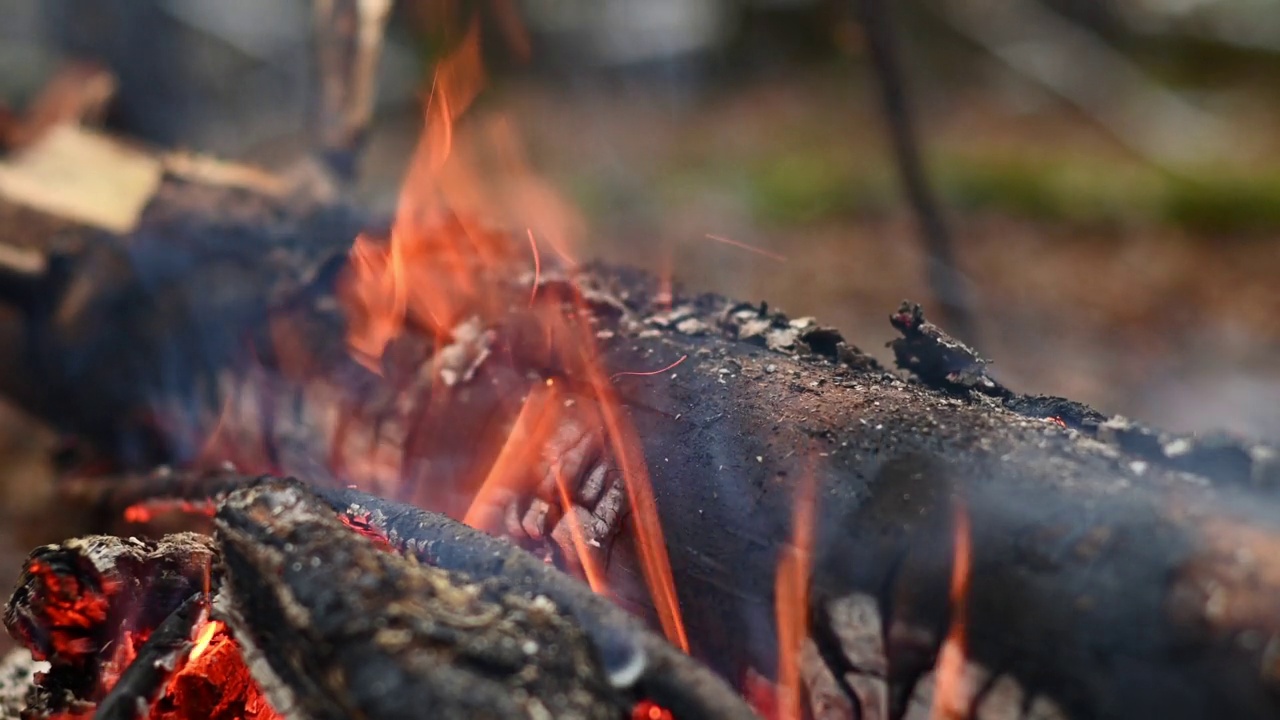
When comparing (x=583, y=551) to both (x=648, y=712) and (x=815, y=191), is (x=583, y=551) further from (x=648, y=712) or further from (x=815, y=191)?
(x=815, y=191)

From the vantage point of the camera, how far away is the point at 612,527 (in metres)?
1.53

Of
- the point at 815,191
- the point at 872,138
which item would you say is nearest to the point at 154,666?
the point at 815,191

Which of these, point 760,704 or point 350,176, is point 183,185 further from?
point 760,704

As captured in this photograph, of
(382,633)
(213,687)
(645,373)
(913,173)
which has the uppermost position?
(913,173)

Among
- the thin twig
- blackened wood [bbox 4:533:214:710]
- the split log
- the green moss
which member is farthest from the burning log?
the green moss

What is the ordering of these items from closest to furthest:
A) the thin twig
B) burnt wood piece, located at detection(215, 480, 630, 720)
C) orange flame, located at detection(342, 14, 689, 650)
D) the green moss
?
burnt wood piece, located at detection(215, 480, 630, 720), orange flame, located at detection(342, 14, 689, 650), the thin twig, the green moss

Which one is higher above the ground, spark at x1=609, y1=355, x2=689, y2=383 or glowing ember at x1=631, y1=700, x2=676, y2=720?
spark at x1=609, y1=355, x2=689, y2=383

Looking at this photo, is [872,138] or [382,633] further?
[872,138]

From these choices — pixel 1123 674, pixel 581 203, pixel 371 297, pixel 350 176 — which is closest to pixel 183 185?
pixel 350 176

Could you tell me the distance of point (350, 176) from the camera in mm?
3316

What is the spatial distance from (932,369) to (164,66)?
216 inches

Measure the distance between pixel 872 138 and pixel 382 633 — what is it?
271 inches

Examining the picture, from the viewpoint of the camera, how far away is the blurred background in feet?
15.3

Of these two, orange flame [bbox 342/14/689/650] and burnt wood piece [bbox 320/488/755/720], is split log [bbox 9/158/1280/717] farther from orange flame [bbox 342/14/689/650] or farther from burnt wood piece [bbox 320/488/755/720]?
burnt wood piece [bbox 320/488/755/720]
